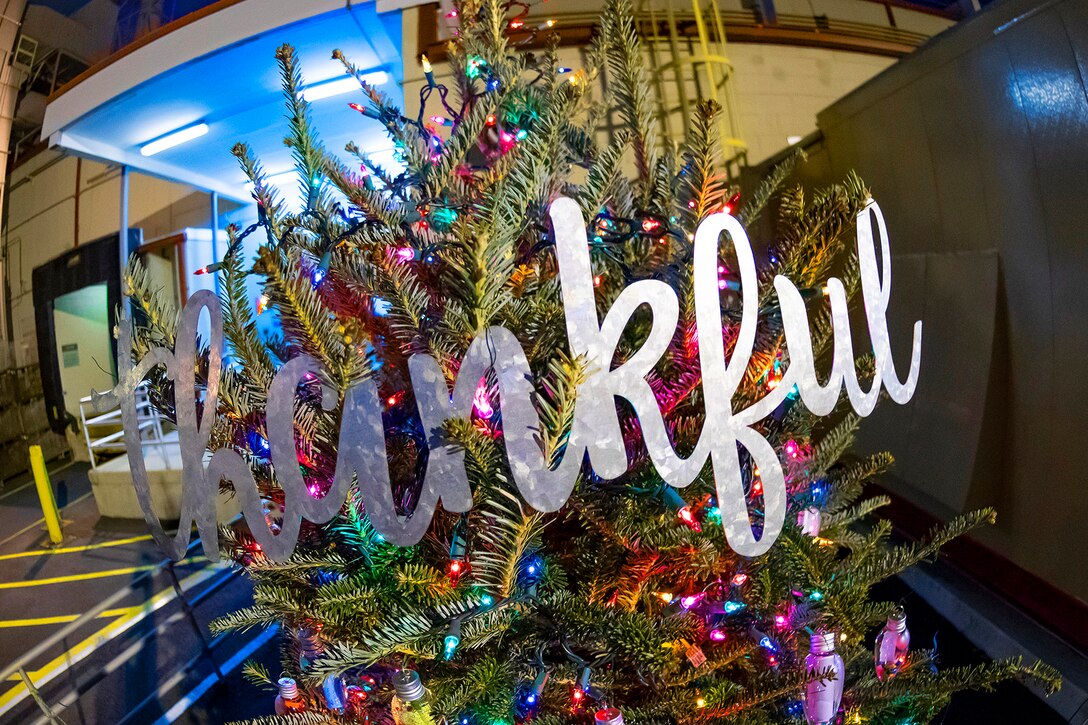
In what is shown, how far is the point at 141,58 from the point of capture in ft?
2.59

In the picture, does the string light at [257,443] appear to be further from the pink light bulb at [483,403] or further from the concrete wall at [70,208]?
the concrete wall at [70,208]

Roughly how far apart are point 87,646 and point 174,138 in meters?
0.76

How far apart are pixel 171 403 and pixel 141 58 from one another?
0.56m

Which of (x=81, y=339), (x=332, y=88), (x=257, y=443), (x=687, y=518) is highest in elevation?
(x=332, y=88)

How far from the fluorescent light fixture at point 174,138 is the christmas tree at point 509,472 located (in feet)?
1.10

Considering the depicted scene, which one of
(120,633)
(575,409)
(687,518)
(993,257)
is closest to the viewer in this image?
(575,409)

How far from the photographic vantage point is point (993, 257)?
111 centimetres

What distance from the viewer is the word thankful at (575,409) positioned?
395 millimetres

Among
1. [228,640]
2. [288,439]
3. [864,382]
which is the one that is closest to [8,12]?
[288,439]

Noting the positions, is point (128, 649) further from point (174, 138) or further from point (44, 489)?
point (174, 138)

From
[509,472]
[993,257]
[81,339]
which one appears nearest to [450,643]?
[509,472]

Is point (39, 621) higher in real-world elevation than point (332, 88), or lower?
lower

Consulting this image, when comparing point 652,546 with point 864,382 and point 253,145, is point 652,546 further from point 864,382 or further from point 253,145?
point 253,145

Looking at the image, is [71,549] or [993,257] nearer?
[71,549]
